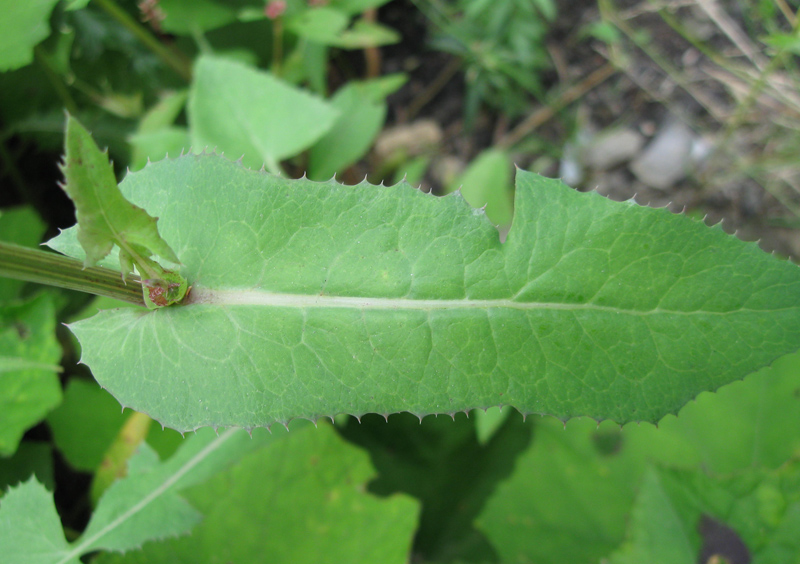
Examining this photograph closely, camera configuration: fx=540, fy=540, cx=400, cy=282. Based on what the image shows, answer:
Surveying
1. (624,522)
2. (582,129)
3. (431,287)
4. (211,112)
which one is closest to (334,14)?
(211,112)

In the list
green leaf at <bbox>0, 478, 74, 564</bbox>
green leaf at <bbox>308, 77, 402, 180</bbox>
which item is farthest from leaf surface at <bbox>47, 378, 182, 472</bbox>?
green leaf at <bbox>308, 77, 402, 180</bbox>

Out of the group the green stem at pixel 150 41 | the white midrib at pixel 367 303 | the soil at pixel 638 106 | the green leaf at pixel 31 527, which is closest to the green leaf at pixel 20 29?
the green stem at pixel 150 41

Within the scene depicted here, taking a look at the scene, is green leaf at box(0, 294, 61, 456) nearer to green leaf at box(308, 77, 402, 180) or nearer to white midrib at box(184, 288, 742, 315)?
white midrib at box(184, 288, 742, 315)

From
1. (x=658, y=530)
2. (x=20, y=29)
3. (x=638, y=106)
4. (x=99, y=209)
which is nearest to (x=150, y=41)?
(x=20, y=29)

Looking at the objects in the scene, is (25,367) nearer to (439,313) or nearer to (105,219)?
(105,219)

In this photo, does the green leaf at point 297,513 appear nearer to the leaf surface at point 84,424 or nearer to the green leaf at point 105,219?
the leaf surface at point 84,424
